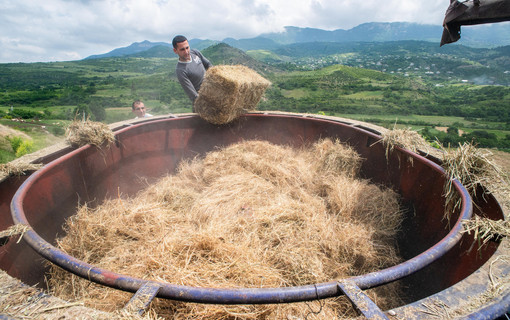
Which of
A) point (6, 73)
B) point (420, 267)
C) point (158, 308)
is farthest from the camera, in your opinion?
point (6, 73)

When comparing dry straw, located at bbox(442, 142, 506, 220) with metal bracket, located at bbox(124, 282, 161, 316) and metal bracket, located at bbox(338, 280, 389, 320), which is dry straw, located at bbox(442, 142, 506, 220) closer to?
metal bracket, located at bbox(338, 280, 389, 320)

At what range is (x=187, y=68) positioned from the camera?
4090mm

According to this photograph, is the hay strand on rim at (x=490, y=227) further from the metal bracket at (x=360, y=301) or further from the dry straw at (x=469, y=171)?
the metal bracket at (x=360, y=301)

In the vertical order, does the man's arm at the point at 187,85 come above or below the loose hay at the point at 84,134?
above

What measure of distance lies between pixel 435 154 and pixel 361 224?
0.98 meters

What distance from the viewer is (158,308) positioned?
1.21 m

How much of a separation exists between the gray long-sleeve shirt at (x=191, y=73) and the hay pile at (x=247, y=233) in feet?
4.24

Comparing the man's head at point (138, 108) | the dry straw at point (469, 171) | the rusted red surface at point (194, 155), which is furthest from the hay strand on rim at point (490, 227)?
the man's head at point (138, 108)

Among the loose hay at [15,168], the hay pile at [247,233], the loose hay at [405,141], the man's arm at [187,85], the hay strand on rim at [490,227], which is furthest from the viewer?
the man's arm at [187,85]

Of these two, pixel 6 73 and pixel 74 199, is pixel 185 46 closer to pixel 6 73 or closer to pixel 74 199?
pixel 74 199

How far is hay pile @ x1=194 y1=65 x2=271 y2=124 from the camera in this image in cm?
361

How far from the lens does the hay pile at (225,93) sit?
361cm

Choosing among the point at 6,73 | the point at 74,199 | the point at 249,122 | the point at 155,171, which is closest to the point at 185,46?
the point at 249,122

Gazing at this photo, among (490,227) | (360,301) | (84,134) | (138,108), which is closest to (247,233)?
(360,301)
